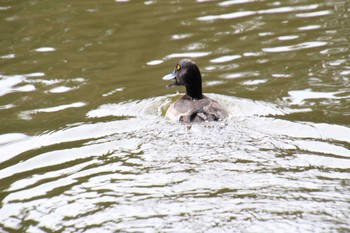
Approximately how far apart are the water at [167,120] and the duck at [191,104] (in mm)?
200

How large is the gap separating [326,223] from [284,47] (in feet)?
21.8

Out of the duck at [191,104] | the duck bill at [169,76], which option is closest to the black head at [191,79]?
the duck at [191,104]

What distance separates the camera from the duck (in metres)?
9.95

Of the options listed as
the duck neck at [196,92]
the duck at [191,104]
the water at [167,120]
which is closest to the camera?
the water at [167,120]

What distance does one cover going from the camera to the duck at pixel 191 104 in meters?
9.95

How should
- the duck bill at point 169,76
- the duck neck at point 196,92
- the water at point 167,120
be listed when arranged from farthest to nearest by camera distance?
the duck bill at point 169,76 → the duck neck at point 196,92 → the water at point 167,120

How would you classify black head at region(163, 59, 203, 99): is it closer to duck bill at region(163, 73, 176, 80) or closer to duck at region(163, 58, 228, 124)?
duck at region(163, 58, 228, 124)

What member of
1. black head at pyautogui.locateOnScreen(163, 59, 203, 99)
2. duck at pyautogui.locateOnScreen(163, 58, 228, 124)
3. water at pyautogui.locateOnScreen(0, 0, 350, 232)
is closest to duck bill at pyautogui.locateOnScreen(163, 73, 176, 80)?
duck at pyautogui.locateOnScreen(163, 58, 228, 124)

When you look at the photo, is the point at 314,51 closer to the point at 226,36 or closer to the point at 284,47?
the point at 284,47

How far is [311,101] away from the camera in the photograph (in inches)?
423

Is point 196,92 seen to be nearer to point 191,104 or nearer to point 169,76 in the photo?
point 191,104

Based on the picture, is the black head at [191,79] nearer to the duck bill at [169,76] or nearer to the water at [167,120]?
the duck bill at [169,76]

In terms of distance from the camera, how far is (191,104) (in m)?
10.3

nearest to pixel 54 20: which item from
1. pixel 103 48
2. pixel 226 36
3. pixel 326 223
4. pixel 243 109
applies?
pixel 103 48
